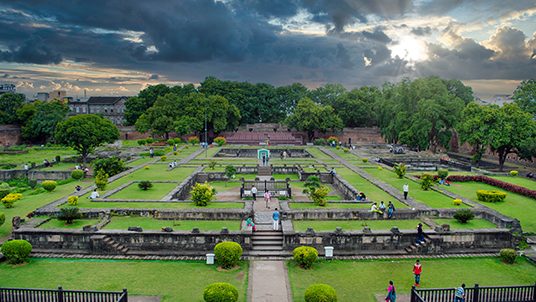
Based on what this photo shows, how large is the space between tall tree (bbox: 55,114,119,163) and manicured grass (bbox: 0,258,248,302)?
22698 mm

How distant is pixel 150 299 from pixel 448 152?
53.0 metres

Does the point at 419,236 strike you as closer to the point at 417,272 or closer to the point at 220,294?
the point at 417,272

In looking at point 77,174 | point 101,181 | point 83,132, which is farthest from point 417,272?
point 83,132

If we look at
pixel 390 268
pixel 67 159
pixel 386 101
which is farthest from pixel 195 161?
pixel 386 101

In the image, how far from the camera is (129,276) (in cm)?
1468

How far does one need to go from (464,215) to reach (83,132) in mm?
31696

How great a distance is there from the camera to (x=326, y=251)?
1648 centimetres

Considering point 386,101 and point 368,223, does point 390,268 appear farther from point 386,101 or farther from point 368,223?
point 386,101

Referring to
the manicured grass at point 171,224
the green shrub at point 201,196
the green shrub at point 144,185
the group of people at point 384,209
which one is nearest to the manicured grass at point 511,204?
the group of people at point 384,209

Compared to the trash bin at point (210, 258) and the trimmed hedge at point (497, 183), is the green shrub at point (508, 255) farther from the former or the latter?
the trash bin at point (210, 258)

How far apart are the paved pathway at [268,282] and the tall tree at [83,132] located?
2696 cm

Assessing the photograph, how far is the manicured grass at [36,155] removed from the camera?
43.4m

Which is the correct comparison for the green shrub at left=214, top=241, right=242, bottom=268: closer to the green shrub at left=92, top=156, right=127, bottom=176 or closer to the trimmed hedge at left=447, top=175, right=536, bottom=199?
the green shrub at left=92, top=156, right=127, bottom=176

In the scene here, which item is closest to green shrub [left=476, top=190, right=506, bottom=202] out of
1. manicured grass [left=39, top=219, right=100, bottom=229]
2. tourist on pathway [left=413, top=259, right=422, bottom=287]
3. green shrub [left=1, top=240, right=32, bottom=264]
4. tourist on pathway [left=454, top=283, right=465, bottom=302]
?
tourist on pathway [left=413, top=259, right=422, bottom=287]
